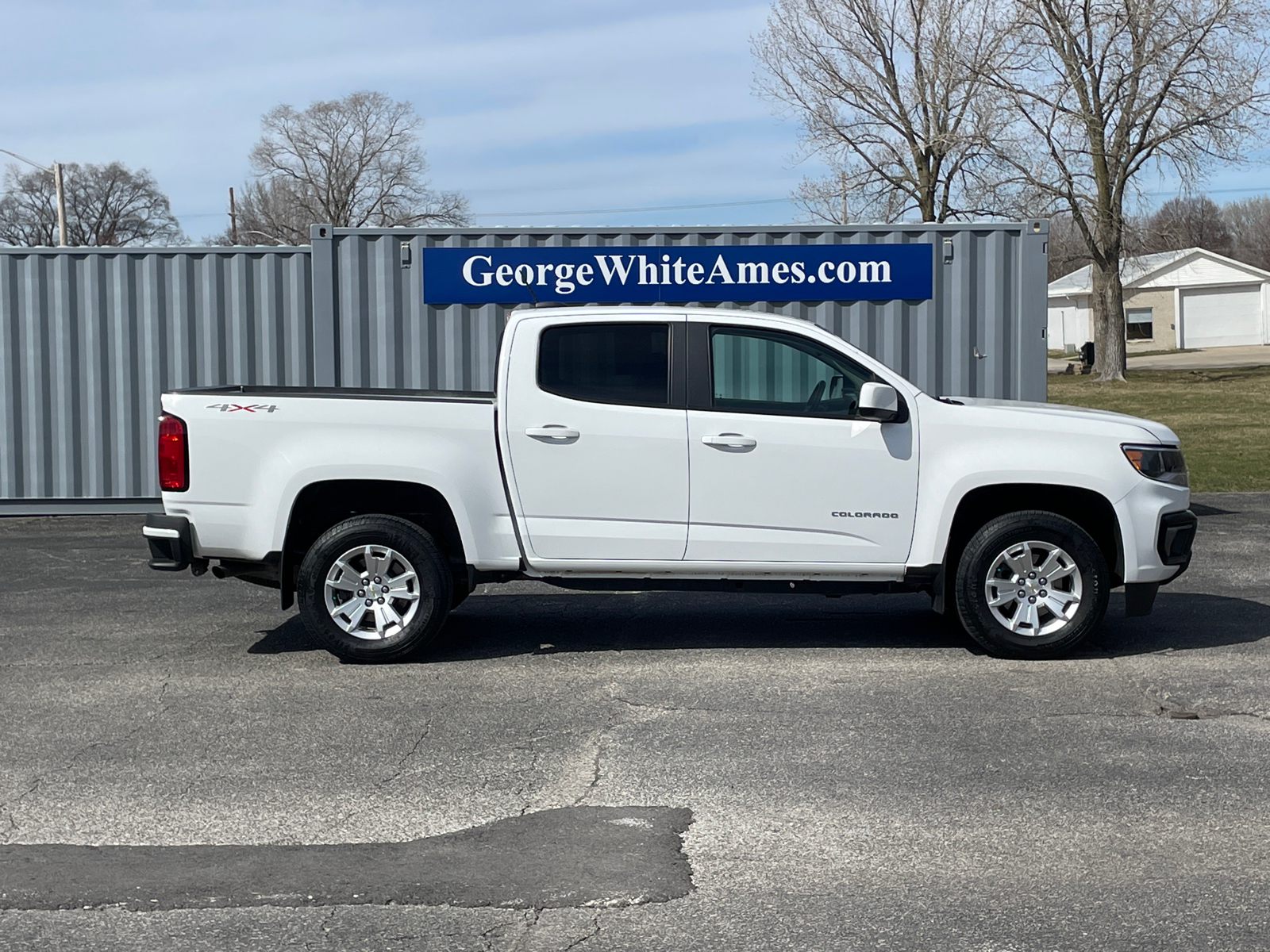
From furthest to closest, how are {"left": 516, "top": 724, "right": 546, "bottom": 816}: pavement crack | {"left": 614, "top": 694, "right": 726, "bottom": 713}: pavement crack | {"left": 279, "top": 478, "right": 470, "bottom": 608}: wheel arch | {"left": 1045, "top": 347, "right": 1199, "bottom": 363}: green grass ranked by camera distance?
{"left": 1045, "top": 347, "right": 1199, "bottom": 363}: green grass, {"left": 279, "top": 478, "right": 470, "bottom": 608}: wheel arch, {"left": 614, "top": 694, "right": 726, "bottom": 713}: pavement crack, {"left": 516, "top": 724, "right": 546, "bottom": 816}: pavement crack

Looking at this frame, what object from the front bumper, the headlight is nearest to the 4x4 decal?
the headlight

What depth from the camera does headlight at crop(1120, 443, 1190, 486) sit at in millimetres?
7574

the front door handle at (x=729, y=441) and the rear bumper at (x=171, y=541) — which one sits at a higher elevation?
the front door handle at (x=729, y=441)

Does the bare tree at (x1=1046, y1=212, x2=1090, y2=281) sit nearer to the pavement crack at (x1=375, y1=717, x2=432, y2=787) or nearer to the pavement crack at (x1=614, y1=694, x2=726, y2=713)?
the pavement crack at (x1=614, y1=694, x2=726, y2=713)

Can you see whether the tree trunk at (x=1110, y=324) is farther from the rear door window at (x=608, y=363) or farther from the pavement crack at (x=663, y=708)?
the pavement crack at (x=663, y=708)

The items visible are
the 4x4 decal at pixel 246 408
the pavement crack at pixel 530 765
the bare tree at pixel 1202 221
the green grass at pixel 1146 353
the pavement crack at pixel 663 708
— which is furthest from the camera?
the bare tree at pixel 1202 221

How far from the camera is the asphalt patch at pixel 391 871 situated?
170 inches

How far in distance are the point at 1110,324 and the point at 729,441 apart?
39644 millimetres

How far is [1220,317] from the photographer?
2881 inches

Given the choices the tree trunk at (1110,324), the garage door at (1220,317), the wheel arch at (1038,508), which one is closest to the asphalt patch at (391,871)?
Answer: the wheel arch at (1038,508)

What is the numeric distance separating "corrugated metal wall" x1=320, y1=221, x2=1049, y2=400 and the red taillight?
610cm

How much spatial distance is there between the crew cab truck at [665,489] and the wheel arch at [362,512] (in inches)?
1.1

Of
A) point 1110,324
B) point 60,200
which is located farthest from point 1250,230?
point 60,200

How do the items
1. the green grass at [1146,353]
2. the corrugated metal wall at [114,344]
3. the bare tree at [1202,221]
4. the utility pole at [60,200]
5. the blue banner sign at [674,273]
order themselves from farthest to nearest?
1. the bare tree at [1202,221]
2. the green grass at [1146,353]
3. the utility pole at [60,200]
4. the corrugated metal wall at [114,344]
5. the blue banner sign at [674,273]
